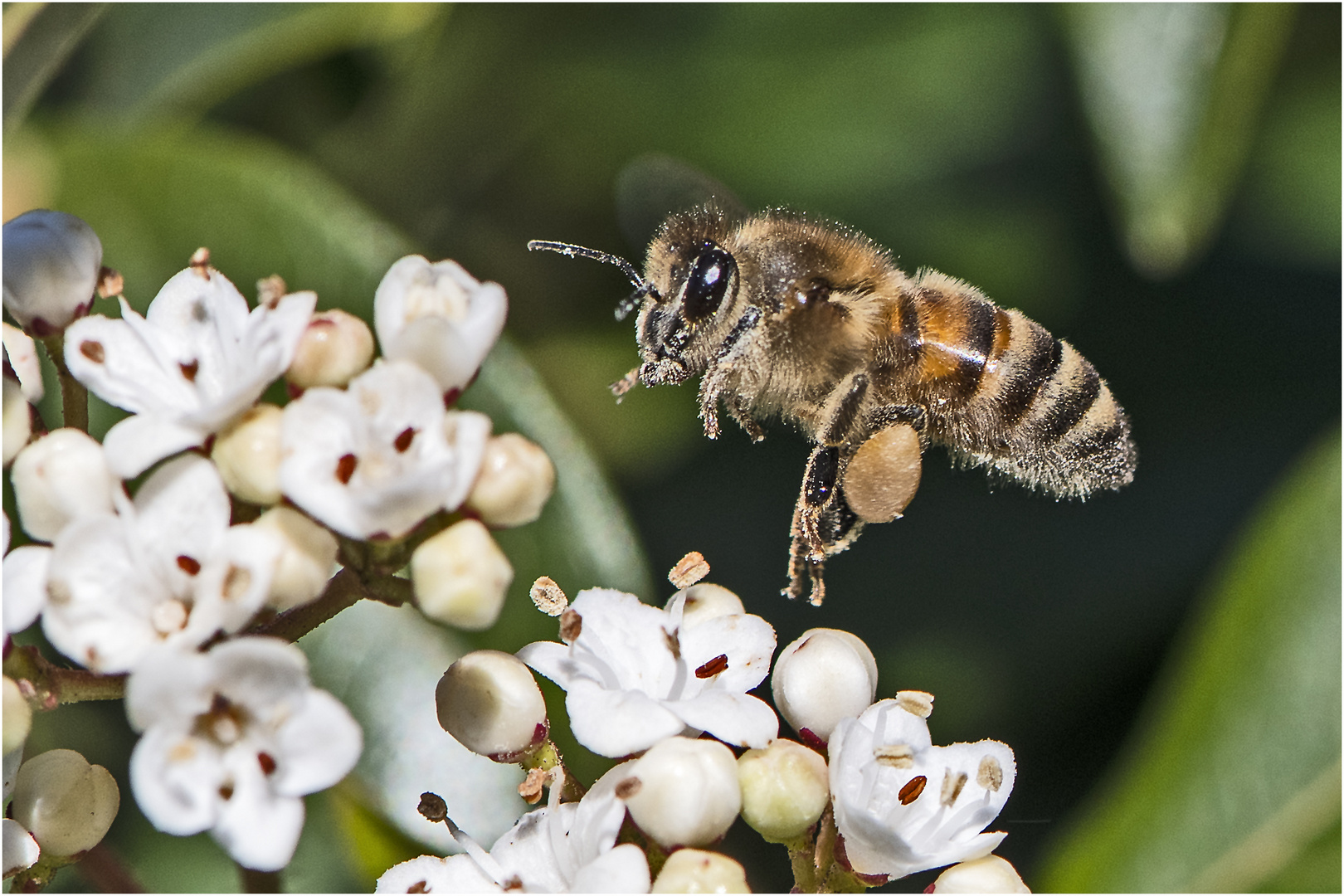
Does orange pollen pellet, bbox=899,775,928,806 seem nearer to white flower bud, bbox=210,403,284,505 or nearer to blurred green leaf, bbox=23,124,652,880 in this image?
blurred green leaf, bbox=23,124,652,880

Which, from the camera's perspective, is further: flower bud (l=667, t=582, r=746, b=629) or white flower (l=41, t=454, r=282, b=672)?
flower bud (l=667, t=582, r=746, b=629)

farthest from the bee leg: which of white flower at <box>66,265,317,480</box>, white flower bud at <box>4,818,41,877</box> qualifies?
white flower bud at <box>4,818,41,877</box>

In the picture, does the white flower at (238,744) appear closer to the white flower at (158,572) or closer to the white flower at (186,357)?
the white flower at (158,572)

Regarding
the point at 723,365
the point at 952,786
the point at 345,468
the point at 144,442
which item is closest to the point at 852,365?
the point at 723,365

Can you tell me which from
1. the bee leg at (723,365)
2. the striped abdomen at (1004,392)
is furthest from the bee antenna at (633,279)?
the striped abdomen at (1004,392)

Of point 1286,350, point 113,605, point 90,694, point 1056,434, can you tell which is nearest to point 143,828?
point 90,694
